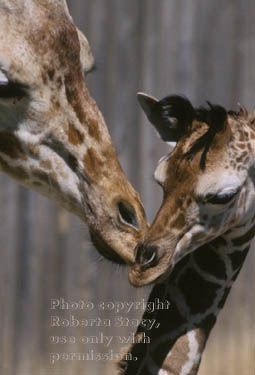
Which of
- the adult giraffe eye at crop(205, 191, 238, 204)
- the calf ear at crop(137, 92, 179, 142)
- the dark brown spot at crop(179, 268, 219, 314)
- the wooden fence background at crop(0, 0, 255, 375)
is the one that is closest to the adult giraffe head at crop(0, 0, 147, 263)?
the adult giraffe eye at crop(205, 191, 238, 204)

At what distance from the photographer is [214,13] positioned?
13.0ft

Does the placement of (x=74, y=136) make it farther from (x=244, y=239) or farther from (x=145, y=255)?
(x=244, y=239)

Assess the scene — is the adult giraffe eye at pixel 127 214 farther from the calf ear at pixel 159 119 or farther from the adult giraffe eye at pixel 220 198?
the calf ear at pixel 159 119

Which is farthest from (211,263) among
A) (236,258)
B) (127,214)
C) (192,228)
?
(127,214)

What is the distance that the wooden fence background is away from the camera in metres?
3.84

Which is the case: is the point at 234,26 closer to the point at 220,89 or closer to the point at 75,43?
the point at 220,89

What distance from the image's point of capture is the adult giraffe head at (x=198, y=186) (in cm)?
196

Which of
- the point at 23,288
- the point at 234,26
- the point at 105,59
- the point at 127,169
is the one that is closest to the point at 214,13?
the point at 234,26

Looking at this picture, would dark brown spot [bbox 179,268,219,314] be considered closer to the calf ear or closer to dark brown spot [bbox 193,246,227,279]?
dark brown spot [bbox 193,246,227,279]

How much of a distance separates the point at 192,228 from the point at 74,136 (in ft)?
1.46

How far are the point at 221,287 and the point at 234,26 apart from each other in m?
2.17

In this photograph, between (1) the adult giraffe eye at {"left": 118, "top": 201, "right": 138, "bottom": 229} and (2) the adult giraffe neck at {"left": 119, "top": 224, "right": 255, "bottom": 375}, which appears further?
(2) the adult giraffe neck at {"left": 119, "top": 224, "right": 255, "bottom": 375}

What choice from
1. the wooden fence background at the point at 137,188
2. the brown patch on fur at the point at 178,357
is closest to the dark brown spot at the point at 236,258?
the brown patch on fur at the point at 178,357

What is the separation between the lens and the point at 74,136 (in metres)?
1.89
